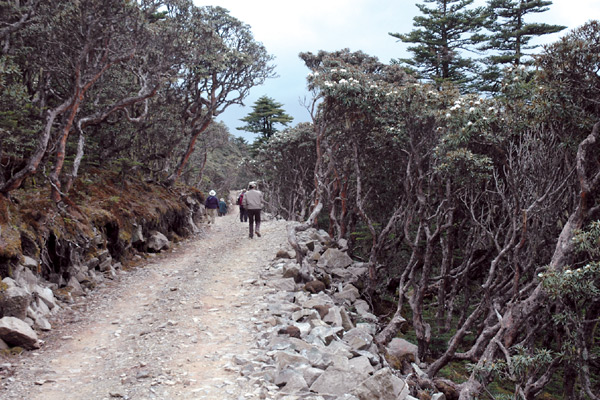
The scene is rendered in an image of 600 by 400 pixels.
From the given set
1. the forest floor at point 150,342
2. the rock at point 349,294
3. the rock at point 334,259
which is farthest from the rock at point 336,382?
the rock at point 334,259

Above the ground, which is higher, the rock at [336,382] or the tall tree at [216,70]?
the tall tree at [216,70]

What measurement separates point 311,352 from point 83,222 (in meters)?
8.26

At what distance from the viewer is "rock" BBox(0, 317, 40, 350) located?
700 centimetres

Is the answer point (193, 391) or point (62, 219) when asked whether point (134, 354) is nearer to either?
point (193, 391)

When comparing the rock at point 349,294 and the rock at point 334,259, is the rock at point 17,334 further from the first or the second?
the rock at point 334,259

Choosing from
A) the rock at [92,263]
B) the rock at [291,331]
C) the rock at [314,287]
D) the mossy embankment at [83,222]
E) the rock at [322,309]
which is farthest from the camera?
the rock at [314,287]

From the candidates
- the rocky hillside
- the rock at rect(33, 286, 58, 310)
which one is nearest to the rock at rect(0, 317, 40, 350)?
the rocky hillside

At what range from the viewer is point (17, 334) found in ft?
23.3

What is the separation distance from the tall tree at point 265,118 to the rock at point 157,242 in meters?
28.5

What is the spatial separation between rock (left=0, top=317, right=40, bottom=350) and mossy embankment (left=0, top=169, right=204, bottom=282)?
47.0 inches

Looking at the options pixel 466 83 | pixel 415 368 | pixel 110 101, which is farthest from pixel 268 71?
pixel 415 368

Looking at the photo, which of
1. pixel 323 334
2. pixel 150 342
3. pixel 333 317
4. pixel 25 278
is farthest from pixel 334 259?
pixel 25 278

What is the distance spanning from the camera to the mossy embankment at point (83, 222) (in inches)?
367

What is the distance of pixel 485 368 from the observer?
31.4 ft
